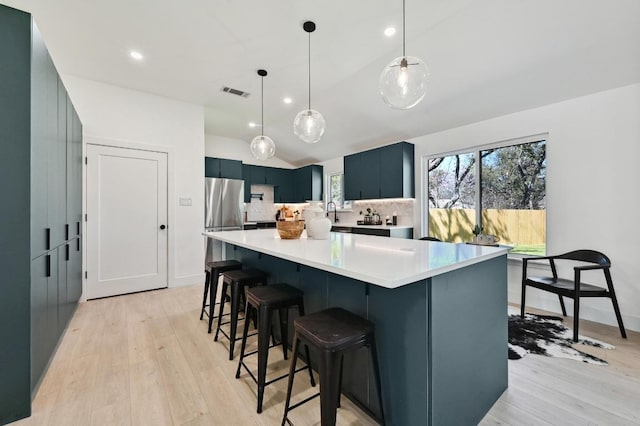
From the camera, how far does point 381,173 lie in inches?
190

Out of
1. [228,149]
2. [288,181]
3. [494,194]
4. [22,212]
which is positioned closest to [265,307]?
[22,212]

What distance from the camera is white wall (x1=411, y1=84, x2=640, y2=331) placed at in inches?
104

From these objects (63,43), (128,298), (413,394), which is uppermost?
(63,43)

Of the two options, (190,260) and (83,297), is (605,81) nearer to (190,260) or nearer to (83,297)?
(190,260)

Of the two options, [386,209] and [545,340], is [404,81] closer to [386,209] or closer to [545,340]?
[545,340]

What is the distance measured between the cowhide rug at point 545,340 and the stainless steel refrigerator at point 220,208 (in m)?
4.53

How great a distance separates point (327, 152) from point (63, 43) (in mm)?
4379

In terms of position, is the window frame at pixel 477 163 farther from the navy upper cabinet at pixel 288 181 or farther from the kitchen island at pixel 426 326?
the navy upper cabinet at pixel 288 181

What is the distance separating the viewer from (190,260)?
4371 millimetres

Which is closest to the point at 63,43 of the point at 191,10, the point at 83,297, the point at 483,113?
the point at 191,10

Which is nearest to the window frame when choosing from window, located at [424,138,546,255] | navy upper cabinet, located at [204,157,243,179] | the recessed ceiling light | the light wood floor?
window, located at [424,138,546,255]

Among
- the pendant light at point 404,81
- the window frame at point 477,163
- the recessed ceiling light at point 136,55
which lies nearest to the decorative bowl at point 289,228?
the pendant light at point 404,81

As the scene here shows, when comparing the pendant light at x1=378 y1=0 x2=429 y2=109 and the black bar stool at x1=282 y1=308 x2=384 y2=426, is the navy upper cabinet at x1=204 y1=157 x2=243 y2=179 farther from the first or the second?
the black bar stool at x1=282 y1=308 x2=384 y2=426

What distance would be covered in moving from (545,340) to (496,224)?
1711 mm
